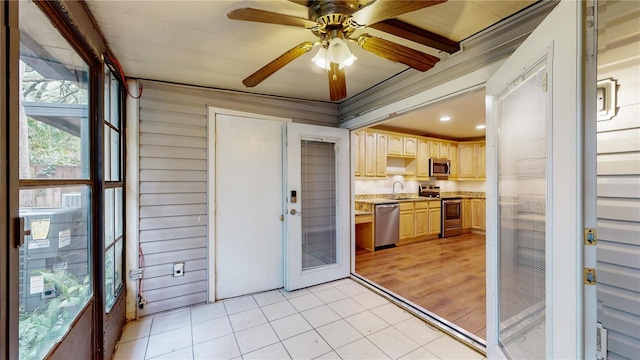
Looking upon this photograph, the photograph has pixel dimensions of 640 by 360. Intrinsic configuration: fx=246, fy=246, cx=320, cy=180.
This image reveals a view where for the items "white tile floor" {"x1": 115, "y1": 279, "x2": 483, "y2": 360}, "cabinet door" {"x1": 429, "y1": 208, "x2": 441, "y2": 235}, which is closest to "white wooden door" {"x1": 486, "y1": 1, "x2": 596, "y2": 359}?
"white tile floor" {"x1": 115, "y1": 279, "x2": 483, "y2": 360}

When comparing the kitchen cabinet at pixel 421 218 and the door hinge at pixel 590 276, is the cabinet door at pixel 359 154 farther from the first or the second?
the door hinge at pixel 590 276

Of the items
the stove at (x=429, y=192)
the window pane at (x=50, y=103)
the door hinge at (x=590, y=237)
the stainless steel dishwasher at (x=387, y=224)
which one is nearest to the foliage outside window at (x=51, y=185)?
the window pane at (x=50, y=103)

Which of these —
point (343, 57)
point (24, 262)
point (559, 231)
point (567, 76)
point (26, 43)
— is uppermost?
point (343, 57)

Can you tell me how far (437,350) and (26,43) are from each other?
3.03 m

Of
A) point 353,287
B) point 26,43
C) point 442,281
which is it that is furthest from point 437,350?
point 26,43

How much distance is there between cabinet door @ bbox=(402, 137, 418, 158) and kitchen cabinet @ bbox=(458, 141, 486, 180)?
1623 millimetres

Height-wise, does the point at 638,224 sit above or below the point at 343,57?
below

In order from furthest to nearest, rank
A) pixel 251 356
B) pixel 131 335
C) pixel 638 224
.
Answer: pixel 131 335, pixel 251 356, pixel 638 224

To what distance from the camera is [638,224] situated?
4.22ft

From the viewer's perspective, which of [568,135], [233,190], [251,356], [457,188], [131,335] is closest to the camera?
[568,135]

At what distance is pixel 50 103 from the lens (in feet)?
3.90

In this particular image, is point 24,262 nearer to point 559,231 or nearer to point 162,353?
point 162,353

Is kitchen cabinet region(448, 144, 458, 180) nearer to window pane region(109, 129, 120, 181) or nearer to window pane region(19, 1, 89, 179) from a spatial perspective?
window pane region(109, 129, 120, 181)

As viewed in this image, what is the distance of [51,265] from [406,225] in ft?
16.3
